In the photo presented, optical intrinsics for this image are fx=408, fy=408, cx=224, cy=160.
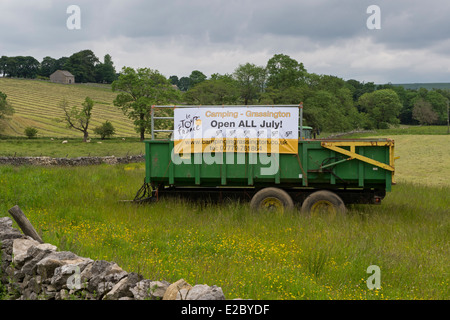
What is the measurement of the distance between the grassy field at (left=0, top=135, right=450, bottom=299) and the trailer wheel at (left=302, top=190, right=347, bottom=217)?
0.43 metres

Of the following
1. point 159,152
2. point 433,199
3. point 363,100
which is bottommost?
point 433,199

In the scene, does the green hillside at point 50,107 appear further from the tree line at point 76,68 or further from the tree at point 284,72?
the tree at point 284,72

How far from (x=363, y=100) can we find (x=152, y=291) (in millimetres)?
122855

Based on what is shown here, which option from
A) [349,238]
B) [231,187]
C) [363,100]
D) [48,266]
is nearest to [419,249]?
[349,238]

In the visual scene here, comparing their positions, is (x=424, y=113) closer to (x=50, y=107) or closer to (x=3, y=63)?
(x=50, y=107)

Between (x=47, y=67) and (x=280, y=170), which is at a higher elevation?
(x=47, y=67)

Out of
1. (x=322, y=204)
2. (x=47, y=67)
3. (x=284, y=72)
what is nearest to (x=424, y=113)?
(x=284, y=72)

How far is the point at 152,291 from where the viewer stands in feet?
15.5

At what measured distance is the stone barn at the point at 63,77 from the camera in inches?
4800

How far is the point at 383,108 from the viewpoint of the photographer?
113m

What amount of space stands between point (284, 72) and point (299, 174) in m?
62.0

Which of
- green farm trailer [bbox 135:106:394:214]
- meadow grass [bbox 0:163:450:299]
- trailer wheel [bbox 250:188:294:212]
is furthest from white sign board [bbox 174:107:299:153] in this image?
meadow grass [bbox 0:163:450:299]

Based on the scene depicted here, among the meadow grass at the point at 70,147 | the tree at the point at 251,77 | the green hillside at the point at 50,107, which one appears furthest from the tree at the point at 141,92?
the tree at the point at 251,77
